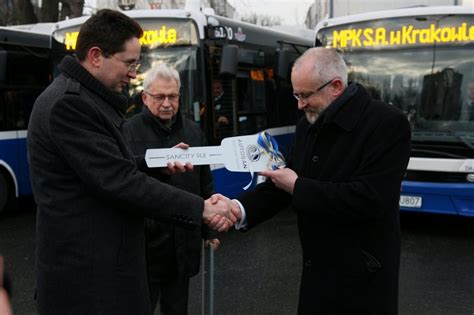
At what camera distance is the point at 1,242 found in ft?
22.7

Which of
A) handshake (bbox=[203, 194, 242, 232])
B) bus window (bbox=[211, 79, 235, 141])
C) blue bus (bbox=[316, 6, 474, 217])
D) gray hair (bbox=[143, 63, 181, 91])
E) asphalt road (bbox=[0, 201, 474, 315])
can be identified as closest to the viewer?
handshake (bbox=[203, 194, 242, 232])

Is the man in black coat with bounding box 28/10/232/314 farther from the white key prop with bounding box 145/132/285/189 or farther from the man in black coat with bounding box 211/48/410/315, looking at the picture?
the man in black coat with bounding box 211/48/410/315

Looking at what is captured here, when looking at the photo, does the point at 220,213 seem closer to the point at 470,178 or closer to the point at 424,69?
the point at 470,178

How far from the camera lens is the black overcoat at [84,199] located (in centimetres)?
201

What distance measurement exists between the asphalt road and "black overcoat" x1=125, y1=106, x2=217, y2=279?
1.04 meters

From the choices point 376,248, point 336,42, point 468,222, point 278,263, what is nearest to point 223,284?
point 278,263

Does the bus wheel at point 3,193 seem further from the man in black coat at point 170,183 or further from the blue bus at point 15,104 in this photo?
the man in black coat at point 170,183

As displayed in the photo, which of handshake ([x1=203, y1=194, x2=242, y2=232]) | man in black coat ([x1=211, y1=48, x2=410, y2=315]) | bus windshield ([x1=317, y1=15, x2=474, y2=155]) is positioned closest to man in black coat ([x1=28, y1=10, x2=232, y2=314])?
handshake ([x1=203, y1=194, x2=242, y2=232])

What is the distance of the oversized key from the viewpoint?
99.5 inches

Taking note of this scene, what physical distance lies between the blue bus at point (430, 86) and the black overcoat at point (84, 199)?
518 cm

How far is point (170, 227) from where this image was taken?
10.2 feet

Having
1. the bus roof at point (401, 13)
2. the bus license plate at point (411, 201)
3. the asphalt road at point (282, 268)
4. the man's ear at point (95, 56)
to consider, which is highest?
the bus roof at point (401, 13)

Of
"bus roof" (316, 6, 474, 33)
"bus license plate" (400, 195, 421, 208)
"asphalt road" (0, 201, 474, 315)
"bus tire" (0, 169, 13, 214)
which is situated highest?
"bus roof" (316, 6, 474, 33)

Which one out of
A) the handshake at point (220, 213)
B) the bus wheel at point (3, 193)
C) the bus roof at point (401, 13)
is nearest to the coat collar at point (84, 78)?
the handshake at point (220, 213)
